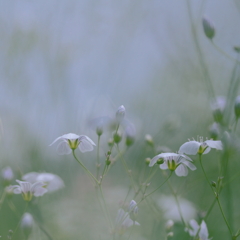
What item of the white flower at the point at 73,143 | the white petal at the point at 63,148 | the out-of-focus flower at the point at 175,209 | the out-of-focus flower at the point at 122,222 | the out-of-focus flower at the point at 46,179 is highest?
the white flower at the point at 73,143

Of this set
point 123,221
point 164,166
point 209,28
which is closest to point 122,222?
point 123,221

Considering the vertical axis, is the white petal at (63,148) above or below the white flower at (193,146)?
below

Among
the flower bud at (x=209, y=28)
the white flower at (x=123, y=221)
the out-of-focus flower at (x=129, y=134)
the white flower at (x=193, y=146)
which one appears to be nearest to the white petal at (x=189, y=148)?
the white flower at (x=193, y=146)

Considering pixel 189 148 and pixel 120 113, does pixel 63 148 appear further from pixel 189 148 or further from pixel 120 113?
pixel 189 148

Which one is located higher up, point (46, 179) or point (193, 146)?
point (193, 146)

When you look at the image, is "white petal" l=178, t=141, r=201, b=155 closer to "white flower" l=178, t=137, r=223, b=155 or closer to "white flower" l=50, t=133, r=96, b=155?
"white flower" l=178, t=137, r=223, b=155

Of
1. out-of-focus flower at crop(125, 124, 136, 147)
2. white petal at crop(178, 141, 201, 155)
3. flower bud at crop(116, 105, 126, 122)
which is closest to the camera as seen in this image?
white petal at crop(178, 141, 201, 155)

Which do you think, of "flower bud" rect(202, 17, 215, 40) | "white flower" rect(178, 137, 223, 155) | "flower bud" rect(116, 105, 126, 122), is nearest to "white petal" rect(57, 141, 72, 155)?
"flower bud" rect(116, 105, 126, 122)

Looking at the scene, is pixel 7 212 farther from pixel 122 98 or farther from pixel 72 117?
pixel 122 98

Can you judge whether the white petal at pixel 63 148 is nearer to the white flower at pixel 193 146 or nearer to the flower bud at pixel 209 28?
the white flower at pixel 193 146

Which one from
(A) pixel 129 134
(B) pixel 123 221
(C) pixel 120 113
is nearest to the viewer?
(B) pixel 123 221

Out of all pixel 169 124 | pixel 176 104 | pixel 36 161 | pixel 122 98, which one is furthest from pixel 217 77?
pixel 36 161
